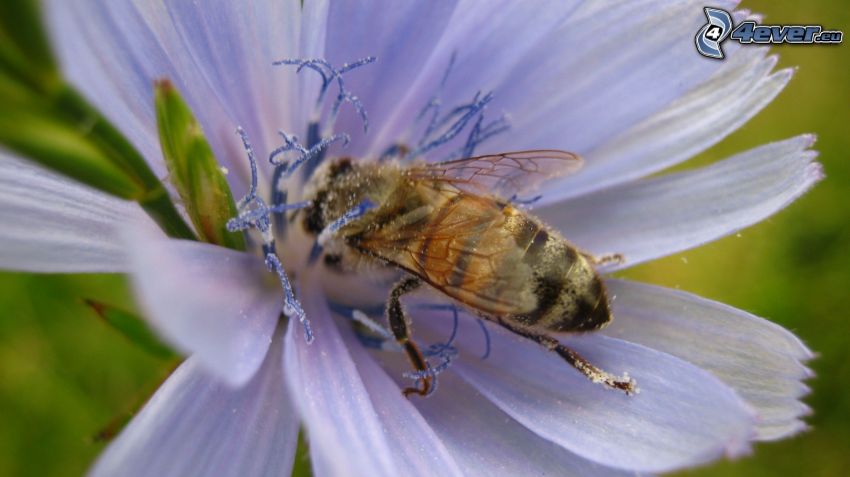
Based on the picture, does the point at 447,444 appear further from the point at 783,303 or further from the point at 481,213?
the point at 783,303


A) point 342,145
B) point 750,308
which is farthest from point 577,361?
point 750,308

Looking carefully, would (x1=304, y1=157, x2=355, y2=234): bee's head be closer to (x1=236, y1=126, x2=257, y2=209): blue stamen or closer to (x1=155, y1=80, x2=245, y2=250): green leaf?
(x1=236, y1=126, x2=257, y2=209): blue stamen

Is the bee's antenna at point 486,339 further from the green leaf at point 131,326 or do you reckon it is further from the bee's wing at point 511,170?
the green leaf at point 131,326

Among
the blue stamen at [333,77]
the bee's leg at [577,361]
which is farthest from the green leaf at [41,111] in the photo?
the bee's leg at [577,361]

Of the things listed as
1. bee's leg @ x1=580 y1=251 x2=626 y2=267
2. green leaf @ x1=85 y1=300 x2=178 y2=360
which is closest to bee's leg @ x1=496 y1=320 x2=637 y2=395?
bee's leg @ x1=580 y1=251 x2=626 y2=267

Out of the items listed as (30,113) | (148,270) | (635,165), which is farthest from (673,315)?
(30,113)
